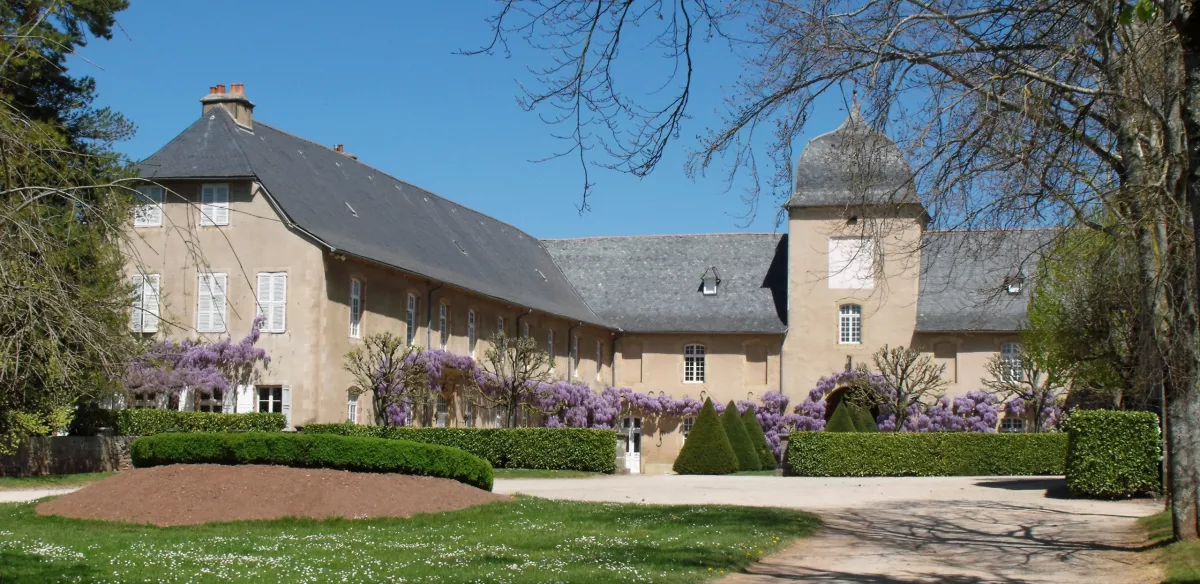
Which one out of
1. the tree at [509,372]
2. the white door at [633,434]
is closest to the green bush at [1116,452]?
the tree at [509,372]

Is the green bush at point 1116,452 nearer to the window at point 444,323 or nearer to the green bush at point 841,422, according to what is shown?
the green bush at point 841,422

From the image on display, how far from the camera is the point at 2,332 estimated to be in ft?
22.0

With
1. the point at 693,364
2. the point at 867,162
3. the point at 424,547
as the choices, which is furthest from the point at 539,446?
the point at 867,162

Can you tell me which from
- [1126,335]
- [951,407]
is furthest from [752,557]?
[951,407]

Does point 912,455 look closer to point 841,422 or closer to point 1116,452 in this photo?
point 841,422

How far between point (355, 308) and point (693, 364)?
1632cm

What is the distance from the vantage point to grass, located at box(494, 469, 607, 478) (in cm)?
2782

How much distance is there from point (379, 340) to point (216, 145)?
6.59 metres

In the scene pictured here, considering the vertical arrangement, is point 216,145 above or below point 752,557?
above

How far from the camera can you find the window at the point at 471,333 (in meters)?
35.9

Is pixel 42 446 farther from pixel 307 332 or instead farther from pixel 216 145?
pixel 216 145

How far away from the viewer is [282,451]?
17.7m

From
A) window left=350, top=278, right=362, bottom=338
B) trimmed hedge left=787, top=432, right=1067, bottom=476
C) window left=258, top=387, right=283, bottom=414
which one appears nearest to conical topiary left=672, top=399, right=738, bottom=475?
trimmed hedge left=787, top=432, right=1067, bottom=476

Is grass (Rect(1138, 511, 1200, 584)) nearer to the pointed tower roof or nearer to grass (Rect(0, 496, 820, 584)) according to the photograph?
grass (Rect(0, 496, 820, 584))
